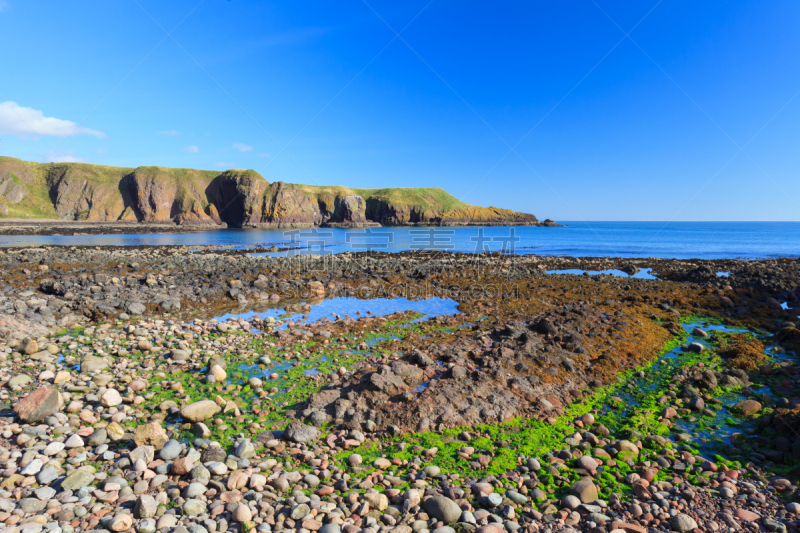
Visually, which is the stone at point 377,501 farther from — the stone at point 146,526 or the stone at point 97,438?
the stone at point 97,438

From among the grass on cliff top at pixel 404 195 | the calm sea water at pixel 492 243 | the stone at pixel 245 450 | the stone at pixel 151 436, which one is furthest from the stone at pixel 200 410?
the grass on cliff top at pixel 404 195

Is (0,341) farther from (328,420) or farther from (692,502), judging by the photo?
(692,502)

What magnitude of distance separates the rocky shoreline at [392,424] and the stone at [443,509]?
0.02 m

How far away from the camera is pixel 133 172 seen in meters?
132

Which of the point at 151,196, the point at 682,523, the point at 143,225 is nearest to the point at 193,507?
the point at 682,523

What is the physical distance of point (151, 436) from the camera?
15.5ft

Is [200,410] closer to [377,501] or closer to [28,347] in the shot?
[377,501]

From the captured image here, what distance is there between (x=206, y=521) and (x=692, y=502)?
493 centimetres

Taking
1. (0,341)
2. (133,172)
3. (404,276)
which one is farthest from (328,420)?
(133,172)

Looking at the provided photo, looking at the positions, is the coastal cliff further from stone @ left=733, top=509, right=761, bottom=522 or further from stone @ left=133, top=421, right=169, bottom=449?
stone @ left=733, top=509, right=761, bottom=522

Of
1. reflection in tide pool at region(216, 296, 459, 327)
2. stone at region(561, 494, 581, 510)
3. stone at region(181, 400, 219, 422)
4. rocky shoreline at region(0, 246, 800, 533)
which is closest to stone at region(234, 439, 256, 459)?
rocky shoreline at region(0, 246, 800, 533)

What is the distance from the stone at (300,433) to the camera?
493 centimetres

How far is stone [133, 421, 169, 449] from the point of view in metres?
4.65

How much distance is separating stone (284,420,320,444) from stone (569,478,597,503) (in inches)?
127
